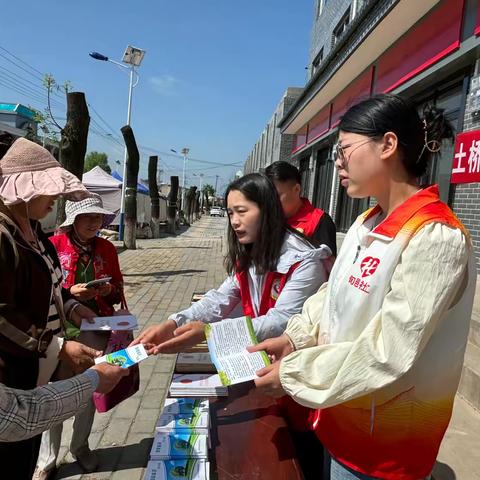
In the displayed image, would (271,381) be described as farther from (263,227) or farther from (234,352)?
(263,227)

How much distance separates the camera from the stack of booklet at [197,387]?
1981 mm

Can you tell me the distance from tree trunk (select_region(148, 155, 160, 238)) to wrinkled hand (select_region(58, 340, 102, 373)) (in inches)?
779

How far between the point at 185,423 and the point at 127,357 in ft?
1.29

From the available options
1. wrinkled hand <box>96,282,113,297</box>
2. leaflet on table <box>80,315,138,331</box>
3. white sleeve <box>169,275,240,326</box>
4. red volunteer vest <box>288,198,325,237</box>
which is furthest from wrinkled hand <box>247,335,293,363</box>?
red volunteer vest <box>288,198,325,237</box>

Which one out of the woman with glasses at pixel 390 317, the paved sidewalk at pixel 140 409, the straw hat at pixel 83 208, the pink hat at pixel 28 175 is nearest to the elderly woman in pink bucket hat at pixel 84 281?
the straw hat at pixel 83 208

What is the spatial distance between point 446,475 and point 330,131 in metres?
10.1

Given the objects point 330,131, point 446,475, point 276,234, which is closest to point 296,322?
point 276,234

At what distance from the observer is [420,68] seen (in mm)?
6234

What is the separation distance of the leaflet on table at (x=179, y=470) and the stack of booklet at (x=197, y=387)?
0.43m

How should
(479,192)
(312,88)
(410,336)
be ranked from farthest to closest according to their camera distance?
(312,88) → (479,192) → (410,336)

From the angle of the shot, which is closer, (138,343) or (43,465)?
(138,343)

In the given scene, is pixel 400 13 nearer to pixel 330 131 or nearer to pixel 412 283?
pixel 330 131

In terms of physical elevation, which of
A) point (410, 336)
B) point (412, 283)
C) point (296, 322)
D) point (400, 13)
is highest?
point (400, 13)

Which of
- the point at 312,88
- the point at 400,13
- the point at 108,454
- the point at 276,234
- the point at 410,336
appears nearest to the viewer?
the point at 410,336
